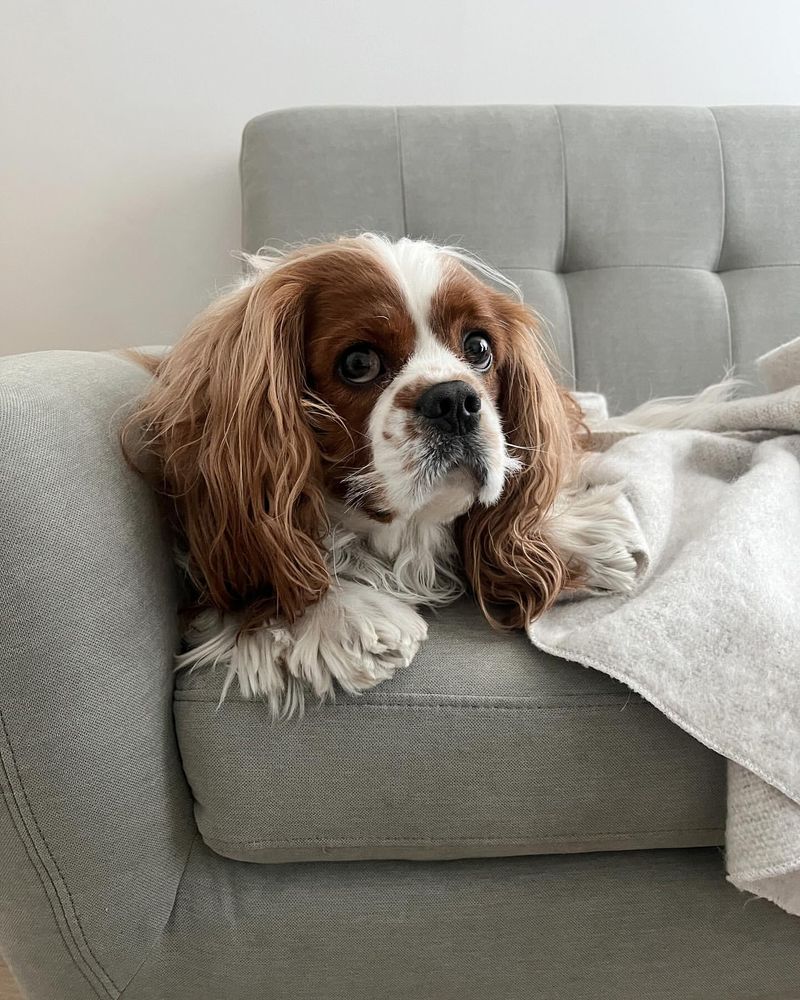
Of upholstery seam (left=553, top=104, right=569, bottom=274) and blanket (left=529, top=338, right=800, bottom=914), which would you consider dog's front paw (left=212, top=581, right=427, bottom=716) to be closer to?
blanket (left=529, top=338, right=800, bottom=914)

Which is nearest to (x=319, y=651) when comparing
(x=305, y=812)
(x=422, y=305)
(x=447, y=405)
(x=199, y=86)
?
(x=305, y=812)

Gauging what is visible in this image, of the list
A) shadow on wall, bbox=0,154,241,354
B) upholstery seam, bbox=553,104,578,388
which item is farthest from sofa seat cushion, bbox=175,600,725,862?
shadow on wall, bbox=0,154,241,354

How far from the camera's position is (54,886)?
79 cm

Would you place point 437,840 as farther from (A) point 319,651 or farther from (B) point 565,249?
(B) point 565,249

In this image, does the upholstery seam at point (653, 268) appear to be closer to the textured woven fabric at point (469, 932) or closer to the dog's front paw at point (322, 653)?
the dog's front paw at point (322, 653)

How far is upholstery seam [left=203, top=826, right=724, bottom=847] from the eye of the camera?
0.84 m

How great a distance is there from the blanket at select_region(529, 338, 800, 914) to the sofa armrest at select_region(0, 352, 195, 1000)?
426 millimetres

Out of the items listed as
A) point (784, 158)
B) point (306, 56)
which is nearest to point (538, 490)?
point (784, 158)

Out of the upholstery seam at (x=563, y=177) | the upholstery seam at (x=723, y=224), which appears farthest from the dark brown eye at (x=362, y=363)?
the upholstery seam at (x=723, y=224)

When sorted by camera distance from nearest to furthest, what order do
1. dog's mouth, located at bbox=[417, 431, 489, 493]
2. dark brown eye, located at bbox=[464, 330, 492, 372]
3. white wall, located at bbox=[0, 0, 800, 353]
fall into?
1. dog's mouth, located at bbox=[417, 431, 489, 493]
2. dark brown eye, located at bbox=[464, 330, 492, 372]
3. white wall, located at bbox=[0, 0, 800, 353]

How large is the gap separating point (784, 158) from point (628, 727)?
140cm

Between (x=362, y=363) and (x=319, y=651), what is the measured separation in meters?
0.32

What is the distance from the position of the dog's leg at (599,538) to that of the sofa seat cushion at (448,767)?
0.16 metres

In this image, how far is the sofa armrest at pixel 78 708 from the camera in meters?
0.73
